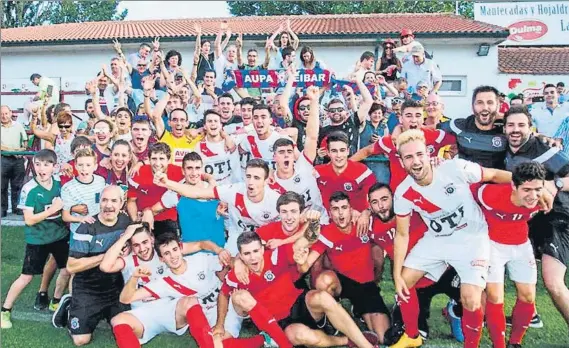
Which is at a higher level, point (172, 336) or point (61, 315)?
point (61, 315)

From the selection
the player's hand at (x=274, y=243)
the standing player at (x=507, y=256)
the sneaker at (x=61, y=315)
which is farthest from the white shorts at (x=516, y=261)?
the sneaker at (x=61, y=315)

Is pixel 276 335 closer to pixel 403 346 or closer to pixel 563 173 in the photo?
pixel 403 346

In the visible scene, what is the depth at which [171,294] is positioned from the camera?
450 centimetres

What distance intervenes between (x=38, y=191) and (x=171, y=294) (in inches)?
68.2

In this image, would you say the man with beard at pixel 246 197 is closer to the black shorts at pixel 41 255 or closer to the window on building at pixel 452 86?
the black shorts at pixel 41 255

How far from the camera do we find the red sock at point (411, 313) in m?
4.29

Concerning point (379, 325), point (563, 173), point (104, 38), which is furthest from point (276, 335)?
point (104, 38)

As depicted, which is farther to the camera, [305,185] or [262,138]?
[262,138]

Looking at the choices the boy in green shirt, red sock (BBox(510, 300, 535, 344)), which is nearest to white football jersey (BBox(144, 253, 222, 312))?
the boy in green shirt

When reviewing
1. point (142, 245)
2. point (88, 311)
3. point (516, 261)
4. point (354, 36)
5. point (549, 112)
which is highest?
point (354, 36)

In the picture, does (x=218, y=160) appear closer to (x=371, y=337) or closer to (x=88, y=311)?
(x=88, y=311)

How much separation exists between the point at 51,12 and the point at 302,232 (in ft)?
98.4

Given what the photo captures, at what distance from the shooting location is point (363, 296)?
462cm

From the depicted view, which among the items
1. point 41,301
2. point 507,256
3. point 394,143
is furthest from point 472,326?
point 41,301
